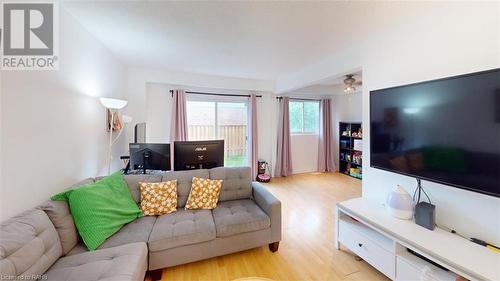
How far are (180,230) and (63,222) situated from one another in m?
0.83

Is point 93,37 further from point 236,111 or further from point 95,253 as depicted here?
point 236,111

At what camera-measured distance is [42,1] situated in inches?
64.4

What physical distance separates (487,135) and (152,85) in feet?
14.9

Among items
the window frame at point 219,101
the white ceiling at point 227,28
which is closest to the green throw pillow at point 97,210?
the white ceiling at point 227,28

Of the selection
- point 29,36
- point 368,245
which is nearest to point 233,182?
point 368,245

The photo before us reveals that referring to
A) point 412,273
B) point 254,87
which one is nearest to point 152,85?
point 254,87

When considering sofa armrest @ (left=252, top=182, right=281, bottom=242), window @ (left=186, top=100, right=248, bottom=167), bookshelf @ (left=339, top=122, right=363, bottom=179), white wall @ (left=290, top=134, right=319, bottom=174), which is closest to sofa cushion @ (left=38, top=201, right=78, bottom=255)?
sofa armrest @ (left=252, top=182, right=281, bottom=242)

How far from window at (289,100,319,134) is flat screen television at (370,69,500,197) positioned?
3474 millimetres

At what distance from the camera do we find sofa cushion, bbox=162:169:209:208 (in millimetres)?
2211

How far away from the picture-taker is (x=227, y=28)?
6.95 feet

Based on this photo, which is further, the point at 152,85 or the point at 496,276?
the point at 152,85

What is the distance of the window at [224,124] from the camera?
4.44 m

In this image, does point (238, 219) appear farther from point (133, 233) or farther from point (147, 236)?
point (133, 233)

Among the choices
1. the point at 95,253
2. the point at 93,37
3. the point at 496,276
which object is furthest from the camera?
the point at 93,37
